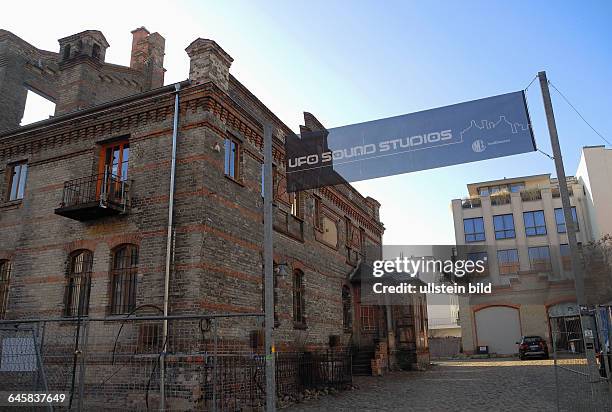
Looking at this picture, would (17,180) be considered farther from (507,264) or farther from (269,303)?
(507,264)

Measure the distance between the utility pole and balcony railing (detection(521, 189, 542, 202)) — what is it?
38209 millimetres

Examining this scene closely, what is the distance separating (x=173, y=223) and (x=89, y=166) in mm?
3755

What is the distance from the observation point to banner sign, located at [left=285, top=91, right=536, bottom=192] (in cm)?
913

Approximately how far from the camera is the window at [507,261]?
141 ft

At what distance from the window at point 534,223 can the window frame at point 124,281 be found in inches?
1528

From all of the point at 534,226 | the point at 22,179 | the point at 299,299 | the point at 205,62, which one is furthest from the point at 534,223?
the point at 22,179

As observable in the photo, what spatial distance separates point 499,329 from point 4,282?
1417 inches

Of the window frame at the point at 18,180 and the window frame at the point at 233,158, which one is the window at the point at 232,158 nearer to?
the window frame at the point at 233,158

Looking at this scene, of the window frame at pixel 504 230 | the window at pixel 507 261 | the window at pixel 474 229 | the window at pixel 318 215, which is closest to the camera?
the window at pixel 318 215

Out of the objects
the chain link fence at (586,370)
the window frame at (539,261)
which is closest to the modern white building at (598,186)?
the window frame at (539,261)

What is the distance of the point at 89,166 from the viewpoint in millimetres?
14727

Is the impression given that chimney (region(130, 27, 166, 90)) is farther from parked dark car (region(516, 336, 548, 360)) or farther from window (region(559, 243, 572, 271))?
window (region(559, 243, 572, 271))

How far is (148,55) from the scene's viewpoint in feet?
73.1

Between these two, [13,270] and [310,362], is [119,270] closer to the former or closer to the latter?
[13,270]
